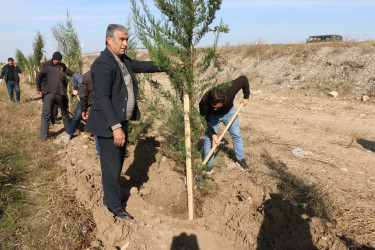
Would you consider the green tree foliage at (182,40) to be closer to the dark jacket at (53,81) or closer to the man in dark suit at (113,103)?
the man in dark suit at (113,103)

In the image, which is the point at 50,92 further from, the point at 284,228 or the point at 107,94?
the point at 284,228

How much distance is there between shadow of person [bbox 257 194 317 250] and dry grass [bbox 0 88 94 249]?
2.00 meters

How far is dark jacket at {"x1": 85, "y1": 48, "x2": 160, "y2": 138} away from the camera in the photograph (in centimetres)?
260

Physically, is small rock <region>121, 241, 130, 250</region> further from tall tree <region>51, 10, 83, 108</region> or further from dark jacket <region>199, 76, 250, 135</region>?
tall tree <region>51, 10, 83, 108</region>

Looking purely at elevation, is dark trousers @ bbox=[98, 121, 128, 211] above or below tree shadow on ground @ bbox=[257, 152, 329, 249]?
above

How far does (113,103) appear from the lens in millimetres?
2762

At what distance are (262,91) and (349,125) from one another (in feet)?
19.5

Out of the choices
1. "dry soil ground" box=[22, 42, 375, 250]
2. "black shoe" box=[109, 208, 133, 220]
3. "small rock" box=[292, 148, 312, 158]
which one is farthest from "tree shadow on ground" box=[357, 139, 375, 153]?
"black shoe" box=[109, 208, 133, 220]

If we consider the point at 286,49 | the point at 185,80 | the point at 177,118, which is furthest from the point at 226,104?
the point at 286,49

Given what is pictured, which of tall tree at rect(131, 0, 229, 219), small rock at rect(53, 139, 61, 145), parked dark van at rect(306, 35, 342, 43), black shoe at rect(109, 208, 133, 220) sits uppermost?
parked dark van at rect(306, 35, 342, 43)

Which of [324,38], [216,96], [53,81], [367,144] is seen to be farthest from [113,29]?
[324,38]

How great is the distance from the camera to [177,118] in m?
3.33

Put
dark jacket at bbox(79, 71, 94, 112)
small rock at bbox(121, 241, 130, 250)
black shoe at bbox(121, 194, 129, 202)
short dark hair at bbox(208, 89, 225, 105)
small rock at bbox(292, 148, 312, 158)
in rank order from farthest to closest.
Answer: small rock at bbox(292, 148, 312, 158), dark jacket at bbox(79, 71, 94, 112), black shoe at bbox(121, 194, 129, 202), short dark hair at bbox(208, 89, 225, 105), small rock at bbox(121, 241, 130, 250)

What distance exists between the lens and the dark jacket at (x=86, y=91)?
4578mm
